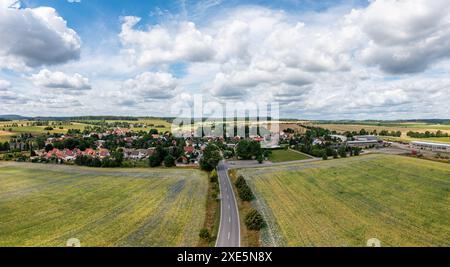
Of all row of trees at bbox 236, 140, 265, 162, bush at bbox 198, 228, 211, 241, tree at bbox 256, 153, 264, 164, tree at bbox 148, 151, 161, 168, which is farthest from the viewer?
row of trees at bbox 236, 140, 265, 162

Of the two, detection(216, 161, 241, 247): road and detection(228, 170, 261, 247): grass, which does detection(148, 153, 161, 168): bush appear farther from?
detection(228, 170, 261, 247): grass

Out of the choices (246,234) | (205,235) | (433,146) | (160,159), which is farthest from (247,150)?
(433,146)

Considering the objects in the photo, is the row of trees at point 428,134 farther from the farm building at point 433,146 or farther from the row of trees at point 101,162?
the row of trees at point 101,162

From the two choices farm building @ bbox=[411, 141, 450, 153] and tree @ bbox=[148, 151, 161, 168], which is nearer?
tree @ bbox=[148, 151, 161, 168]

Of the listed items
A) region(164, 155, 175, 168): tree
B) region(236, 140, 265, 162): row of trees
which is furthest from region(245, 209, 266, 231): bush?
region(236, 140, 265, 162): row of trees

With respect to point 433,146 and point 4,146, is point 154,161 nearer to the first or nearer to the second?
point 4,146
